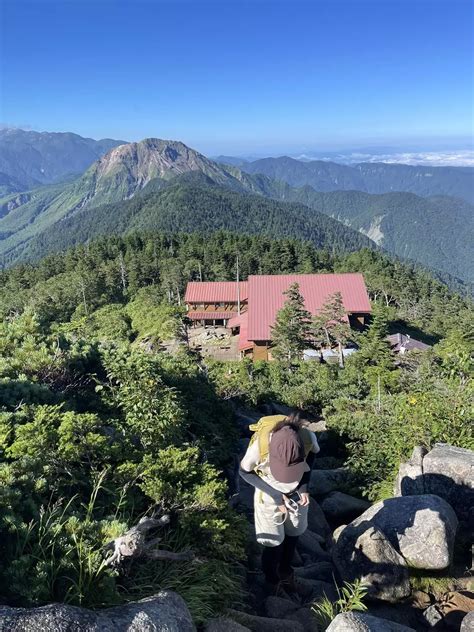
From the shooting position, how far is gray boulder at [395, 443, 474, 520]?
262 inches

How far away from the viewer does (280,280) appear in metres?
37.3

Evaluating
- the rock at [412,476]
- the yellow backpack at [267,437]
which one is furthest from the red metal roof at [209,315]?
the yellow backpack at [267,437]

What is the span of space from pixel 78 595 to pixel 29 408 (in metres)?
2.78

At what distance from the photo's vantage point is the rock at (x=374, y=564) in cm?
519

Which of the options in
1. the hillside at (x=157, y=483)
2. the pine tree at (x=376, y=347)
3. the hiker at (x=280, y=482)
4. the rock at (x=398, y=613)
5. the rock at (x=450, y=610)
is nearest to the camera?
the hillside at (x=157, y=483)

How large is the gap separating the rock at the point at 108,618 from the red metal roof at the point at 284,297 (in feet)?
101

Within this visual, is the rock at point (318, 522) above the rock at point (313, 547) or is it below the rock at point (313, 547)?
below

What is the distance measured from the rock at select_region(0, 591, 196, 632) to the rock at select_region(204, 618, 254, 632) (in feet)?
1.52

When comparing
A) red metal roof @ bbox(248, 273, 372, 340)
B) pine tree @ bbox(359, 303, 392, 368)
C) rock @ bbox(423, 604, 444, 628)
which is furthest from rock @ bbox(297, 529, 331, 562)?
red metal roof @ bbox(248, 273, 372, 340)

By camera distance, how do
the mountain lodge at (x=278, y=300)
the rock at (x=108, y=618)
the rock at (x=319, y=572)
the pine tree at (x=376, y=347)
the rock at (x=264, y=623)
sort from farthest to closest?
the mountain lodge at (x=278, y=300) → the pine tree at (x=376, y=347) → the rock at (x=319, y=572) → the rock at (x=264, y=623) → the rock at (x=108, y=618)

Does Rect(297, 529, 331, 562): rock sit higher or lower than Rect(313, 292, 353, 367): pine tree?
higher

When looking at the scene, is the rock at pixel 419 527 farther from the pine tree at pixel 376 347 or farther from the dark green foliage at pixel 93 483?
the pine tree at pixel 376 347

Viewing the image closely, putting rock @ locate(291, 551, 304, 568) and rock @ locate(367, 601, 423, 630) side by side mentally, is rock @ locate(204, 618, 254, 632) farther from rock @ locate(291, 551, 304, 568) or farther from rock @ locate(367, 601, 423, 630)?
rock @ locate(291, 551, 304, 568)

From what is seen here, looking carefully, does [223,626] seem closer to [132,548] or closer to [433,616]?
[132,548]
